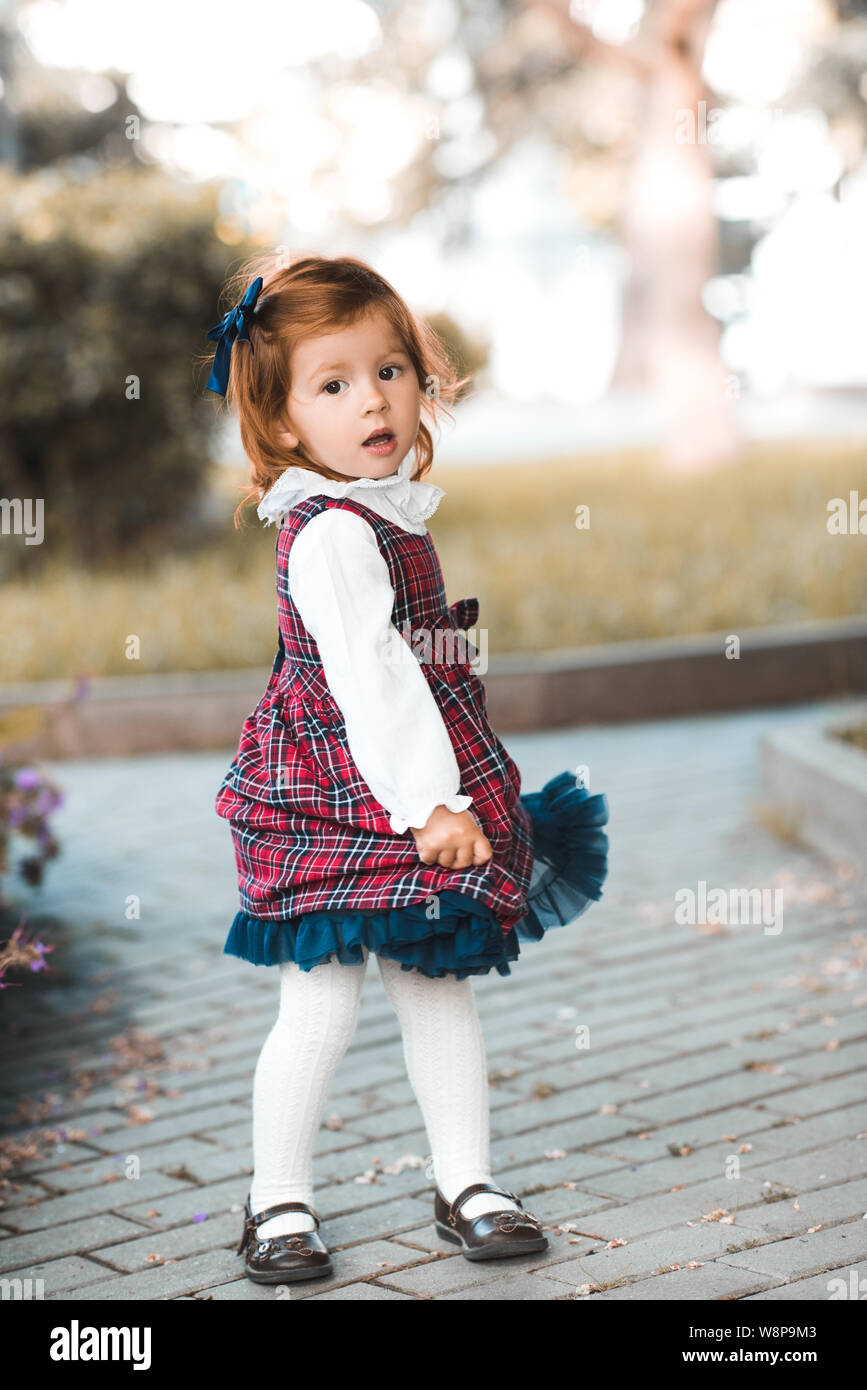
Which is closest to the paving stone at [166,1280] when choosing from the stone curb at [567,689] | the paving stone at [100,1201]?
the paving stone at [100,1201]

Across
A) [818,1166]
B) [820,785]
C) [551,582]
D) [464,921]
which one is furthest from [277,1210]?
[551,582]

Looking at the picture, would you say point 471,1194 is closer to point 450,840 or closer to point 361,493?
point 450,840

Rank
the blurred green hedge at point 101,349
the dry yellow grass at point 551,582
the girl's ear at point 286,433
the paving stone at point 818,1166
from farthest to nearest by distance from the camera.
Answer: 1. the blurred green hedge at point 101,349
2. the dry yellow grass at point 551,582
3. the paving stone at point 818,1166
4. the girl's ear at point 286,433

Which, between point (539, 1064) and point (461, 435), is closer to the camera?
point (539, 1064)

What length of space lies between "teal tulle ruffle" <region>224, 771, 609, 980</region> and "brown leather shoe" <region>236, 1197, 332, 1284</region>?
44 centimetres

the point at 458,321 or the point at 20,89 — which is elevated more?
the point at 20,89

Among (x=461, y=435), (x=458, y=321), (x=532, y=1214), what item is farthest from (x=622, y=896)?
(x=461, y=435)

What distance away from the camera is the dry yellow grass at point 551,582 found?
830 cm

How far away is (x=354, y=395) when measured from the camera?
2.47 metres

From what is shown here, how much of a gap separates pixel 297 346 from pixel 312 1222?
1.41 meters

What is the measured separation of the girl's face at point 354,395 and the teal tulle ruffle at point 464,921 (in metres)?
0.69

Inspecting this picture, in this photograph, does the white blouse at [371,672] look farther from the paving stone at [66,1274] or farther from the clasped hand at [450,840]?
the paving stone at [66,1274]

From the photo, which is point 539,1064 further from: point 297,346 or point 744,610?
point 744,610

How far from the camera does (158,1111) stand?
3.30 m
